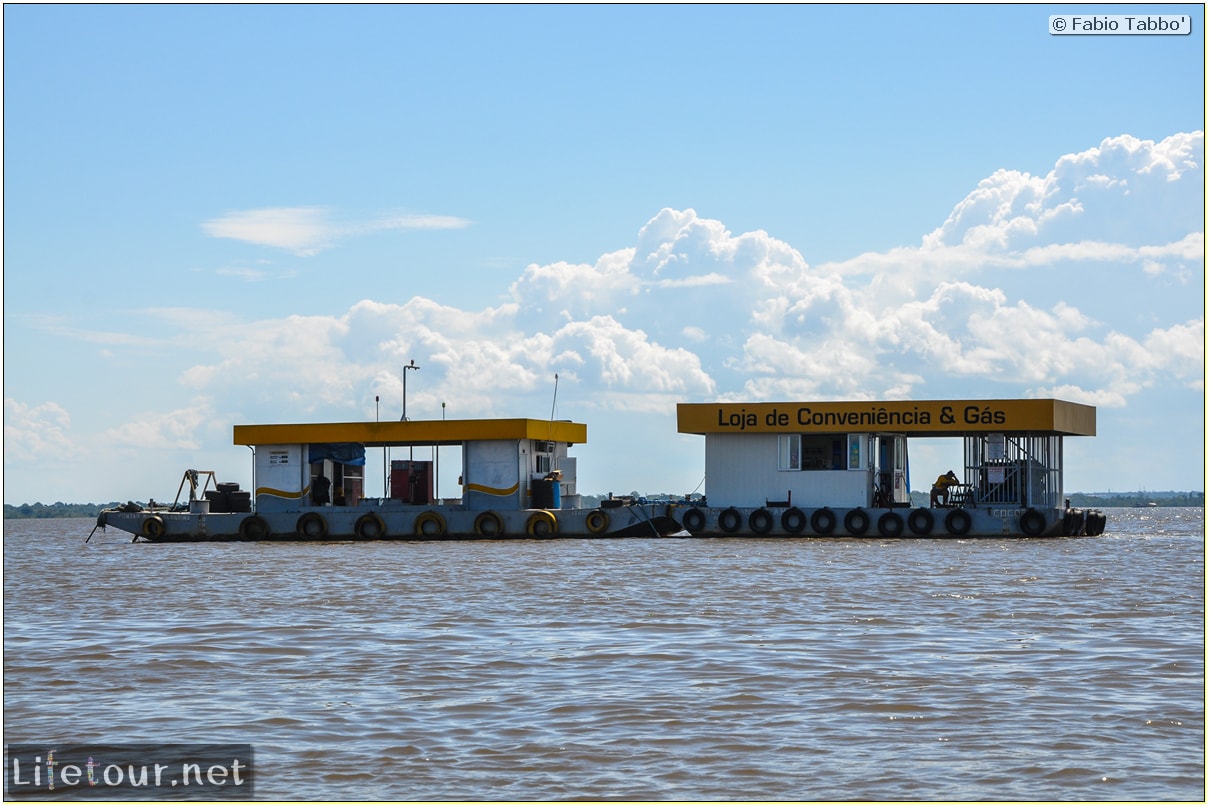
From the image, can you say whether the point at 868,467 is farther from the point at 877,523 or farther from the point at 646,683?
the point at 646,683

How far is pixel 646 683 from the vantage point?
14000 millimetres

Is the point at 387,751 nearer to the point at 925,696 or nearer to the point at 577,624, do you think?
the point at 925,696

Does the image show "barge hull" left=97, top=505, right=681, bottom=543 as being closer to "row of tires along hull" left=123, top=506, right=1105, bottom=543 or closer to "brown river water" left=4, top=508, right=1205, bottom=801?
"row of tires along hull" left=123, top=506, right=1105, bottom=543

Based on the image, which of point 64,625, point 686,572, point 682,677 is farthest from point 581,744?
point 686,572

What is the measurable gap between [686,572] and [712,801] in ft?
65.9

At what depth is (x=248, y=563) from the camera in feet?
115

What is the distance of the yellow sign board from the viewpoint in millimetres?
42219

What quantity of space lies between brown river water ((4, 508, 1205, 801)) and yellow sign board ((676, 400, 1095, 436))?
48.8 ft

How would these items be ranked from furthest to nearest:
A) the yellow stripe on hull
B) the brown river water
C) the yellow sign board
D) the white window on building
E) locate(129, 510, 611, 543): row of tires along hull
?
1. the yellow stripe on hull
2. locate(129, 510, 611, 543): row of tires along hull
3. the white window on building
4. the yellow sign board
5. the brown river water

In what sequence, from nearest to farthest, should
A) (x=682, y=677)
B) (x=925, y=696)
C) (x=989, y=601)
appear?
1. (x=925, y=696)
2. (x=682, y=677)
3. (x=989, y=601)

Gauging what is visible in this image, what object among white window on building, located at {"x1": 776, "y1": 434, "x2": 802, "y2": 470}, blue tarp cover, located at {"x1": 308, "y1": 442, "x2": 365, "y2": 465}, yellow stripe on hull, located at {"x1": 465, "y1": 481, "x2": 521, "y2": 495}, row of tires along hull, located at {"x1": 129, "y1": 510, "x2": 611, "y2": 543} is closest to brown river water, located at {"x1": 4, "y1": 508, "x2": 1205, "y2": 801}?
white window on building, located at {"x1": 776, "y1": 434, "x2": 802, "y2": 470}

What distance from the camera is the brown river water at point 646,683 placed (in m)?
10.3

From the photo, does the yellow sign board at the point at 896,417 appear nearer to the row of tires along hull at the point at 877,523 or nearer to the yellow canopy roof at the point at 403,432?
the row of tires along hull at the point at 877,523

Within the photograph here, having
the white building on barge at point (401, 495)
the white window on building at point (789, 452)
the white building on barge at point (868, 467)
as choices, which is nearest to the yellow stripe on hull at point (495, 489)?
the white building on barge at point (401, 495)
